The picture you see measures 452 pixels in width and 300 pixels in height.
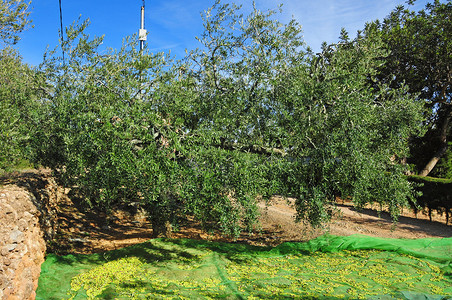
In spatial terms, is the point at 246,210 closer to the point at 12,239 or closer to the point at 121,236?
the point at 12,239

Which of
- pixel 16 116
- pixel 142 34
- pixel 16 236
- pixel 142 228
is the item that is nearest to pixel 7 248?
pixel 16 236

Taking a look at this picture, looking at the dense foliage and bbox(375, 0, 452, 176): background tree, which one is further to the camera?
bbox(375, 0, 452, 176): background tree

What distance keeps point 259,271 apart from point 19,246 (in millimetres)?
6052

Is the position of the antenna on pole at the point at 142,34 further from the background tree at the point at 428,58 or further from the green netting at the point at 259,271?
the background tree at the point at 428,58

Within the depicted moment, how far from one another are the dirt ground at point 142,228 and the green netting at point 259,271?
1059 mm

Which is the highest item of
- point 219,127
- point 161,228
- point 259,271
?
point 219,127

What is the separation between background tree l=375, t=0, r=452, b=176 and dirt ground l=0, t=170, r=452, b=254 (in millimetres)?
10754

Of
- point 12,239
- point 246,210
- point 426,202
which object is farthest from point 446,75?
point 12,239

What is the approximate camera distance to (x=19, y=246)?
7387 mm

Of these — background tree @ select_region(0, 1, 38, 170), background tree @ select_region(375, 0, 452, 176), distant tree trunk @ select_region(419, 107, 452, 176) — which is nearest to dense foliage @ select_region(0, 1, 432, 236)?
background tree @ select_region(0, 1, 38, 170)

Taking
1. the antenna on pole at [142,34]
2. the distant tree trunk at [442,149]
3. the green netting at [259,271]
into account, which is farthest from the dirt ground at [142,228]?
the distant tree trunk at [442,149]

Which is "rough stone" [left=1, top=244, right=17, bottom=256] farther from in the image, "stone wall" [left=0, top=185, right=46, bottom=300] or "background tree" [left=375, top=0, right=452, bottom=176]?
"background tree" [left=375, top=0, right=452, bottom=176]

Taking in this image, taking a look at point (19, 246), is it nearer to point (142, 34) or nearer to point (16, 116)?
point (16, 116)

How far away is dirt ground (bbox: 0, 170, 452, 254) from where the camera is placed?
12.0m
